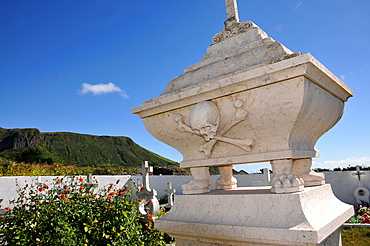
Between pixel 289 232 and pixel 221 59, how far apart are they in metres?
1.47

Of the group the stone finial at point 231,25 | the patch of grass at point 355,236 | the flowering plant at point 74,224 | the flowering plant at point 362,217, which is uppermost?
the stone finial at point 231,25

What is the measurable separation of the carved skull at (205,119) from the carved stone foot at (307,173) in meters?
0.85

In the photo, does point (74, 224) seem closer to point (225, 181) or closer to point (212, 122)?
point (225, 181)

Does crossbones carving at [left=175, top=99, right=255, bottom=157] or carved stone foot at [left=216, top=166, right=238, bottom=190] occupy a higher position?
crossbones carving at [left=175, top=99, right=255, bottom=157]

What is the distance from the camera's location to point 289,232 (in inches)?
65.5

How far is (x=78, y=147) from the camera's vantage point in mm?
63094

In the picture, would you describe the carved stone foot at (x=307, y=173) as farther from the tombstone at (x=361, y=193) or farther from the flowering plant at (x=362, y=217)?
the tombstone at (x=361, y=193)

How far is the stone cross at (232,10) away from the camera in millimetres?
2641

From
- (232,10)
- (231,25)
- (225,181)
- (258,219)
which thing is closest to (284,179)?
(258,219)

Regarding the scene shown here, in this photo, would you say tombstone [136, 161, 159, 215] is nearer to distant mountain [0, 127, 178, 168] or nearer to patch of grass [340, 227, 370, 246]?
patch of grass [340, 227, 370, 246]

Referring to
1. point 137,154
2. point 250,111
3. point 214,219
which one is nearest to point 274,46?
point 250,111

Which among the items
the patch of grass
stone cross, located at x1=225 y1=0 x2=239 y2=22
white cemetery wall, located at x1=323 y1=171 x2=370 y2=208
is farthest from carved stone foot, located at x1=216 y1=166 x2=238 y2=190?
white cemetery wall, located at x1=323 y1=171 x2=370 y2=208

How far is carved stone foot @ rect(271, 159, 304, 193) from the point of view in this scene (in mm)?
1882

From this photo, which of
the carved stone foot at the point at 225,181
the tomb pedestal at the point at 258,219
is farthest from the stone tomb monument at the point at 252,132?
the carved stone foot at the point at 225,181
